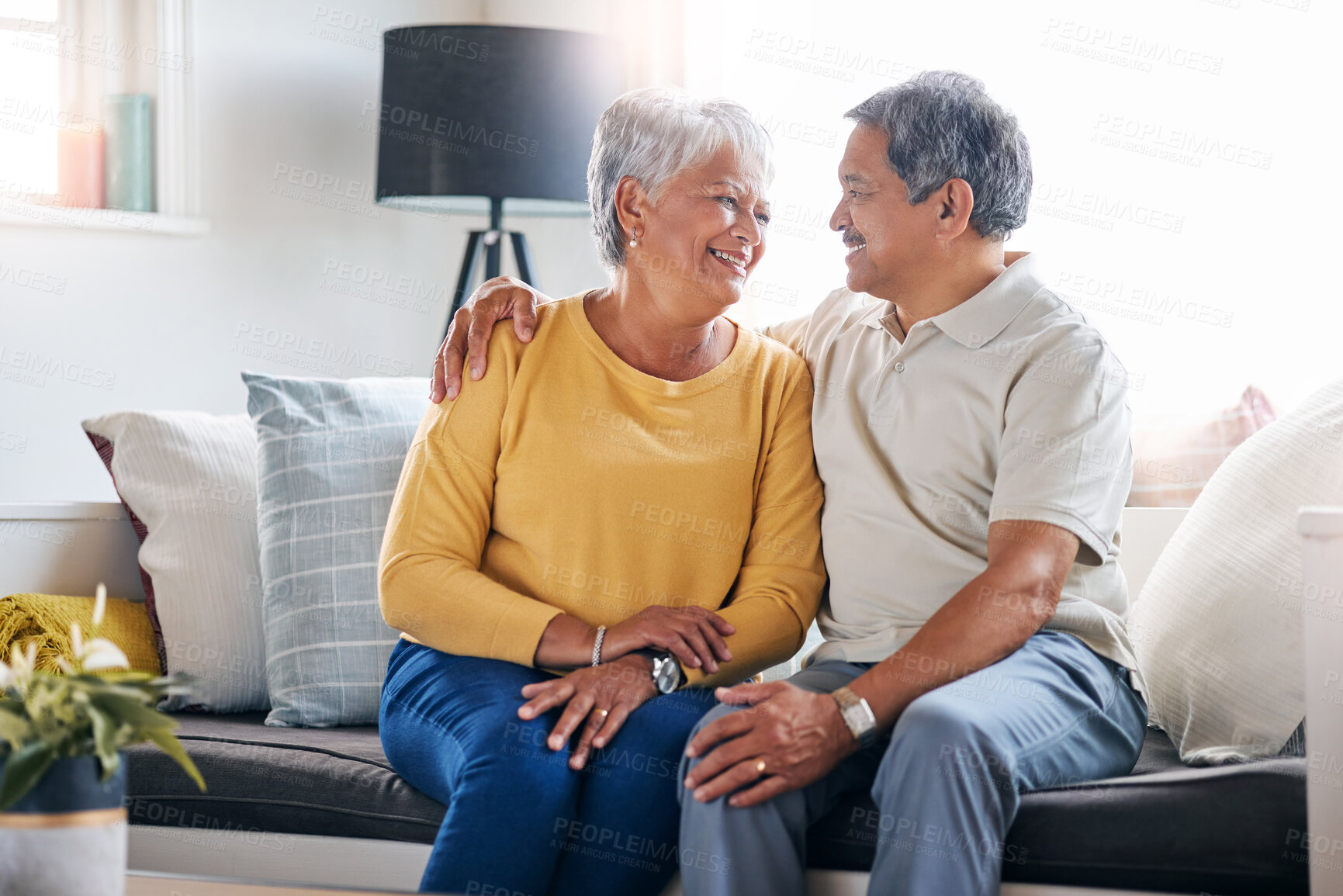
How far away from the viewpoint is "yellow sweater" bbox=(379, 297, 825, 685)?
1.50 meters

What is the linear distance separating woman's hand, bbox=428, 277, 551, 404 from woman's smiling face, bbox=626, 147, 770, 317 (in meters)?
0.19

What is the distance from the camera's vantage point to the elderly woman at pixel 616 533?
1333 mm

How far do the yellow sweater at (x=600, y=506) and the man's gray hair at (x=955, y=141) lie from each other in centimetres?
37

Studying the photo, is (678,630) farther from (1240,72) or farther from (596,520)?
(1240,72)

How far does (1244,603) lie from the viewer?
4.86ft

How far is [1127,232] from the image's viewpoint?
237cm

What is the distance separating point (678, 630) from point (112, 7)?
2.01 m

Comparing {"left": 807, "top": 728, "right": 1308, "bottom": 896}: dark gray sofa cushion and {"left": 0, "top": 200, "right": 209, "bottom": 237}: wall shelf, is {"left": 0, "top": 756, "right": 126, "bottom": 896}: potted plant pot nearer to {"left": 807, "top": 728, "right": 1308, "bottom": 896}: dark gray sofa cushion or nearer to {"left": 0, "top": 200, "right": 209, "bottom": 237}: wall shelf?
{"left": 807, "top": 728, "right": 1308, "bottom": 896}: dark gray sofa cushion

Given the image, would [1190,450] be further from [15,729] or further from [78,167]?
[78,167]

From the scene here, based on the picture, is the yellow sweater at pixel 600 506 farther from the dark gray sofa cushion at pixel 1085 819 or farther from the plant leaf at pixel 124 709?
the plant leaf at pixel 124 709

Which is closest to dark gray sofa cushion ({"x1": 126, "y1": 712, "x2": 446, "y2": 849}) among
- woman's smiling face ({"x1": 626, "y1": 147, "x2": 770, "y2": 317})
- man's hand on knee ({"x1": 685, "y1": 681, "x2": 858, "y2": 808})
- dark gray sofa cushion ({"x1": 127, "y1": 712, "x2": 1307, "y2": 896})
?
dark gray sofa cushion ({"x1": 127, "y1": 712, "x2": 1307, "y2": 896})

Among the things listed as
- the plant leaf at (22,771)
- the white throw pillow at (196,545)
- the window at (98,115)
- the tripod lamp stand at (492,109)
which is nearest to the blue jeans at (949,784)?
the plant leaf at (22,771)

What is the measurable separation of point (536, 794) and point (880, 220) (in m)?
0.85

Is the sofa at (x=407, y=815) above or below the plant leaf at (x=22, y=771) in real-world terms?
below
